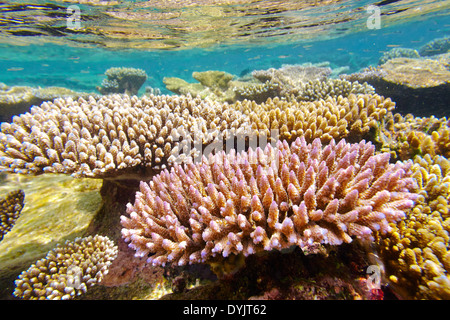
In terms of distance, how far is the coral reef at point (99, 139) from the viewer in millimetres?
2883

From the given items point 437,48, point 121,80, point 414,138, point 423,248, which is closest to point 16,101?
point 121,80

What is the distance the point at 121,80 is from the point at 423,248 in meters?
17.3

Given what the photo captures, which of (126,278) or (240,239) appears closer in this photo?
(240,239)

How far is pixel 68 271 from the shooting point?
2754 millimetres

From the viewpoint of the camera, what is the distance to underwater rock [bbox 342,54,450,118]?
6.84m

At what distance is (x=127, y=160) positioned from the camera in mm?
3066

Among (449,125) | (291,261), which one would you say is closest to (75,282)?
(291,261)

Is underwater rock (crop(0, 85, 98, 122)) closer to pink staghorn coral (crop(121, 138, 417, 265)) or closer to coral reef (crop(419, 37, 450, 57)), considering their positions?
pink staghorn coral (crop(121, 138, 417, 265))

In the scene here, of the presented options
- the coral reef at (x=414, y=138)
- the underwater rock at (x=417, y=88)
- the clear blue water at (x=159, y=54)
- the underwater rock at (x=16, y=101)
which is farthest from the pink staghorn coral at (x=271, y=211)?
the clear blue water at (x=159, y=54)

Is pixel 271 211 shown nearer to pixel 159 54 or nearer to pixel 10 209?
pixel 10 209

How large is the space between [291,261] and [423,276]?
43.5 inches

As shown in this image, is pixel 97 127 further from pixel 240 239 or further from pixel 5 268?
pixel 240 239

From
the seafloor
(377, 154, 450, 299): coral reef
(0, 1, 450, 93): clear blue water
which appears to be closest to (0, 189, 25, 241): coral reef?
the seafloor
